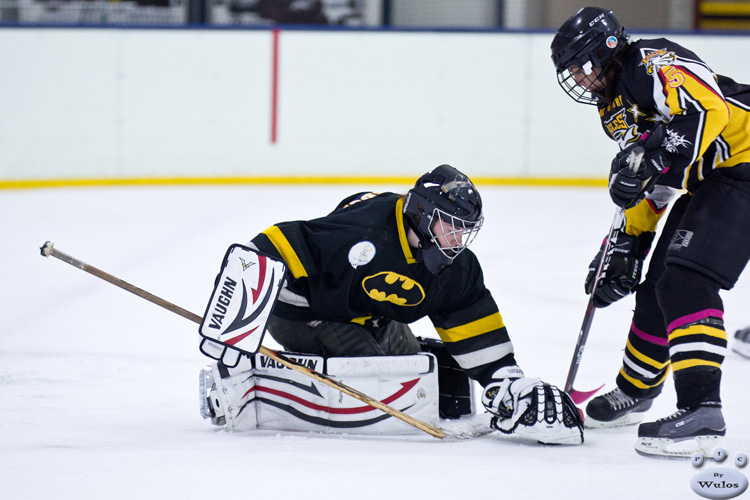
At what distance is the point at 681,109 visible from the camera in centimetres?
230

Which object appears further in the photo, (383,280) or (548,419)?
(383,280)

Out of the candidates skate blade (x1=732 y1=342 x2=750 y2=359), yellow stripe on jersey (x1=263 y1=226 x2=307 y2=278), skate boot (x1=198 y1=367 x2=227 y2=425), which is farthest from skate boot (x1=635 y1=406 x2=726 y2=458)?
skate blade (x1=732 y1=342 x2=750 y2=359)

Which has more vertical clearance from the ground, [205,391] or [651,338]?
[651,338]

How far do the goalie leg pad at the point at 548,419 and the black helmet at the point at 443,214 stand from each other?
1.33ft

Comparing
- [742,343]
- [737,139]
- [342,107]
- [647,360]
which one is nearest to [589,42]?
[737,139]

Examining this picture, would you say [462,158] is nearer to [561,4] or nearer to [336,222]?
[561,4]

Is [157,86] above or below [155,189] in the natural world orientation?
above

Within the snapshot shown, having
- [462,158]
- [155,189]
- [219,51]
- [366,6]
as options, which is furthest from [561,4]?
[155,189]

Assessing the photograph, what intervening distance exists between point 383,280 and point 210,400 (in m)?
0.53

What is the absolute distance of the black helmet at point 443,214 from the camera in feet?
7.77

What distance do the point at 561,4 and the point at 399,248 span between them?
7.02 meters

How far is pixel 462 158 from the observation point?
24.5 ft

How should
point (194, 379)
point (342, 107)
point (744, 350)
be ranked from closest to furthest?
1. point (194, 379)
2. point (744, 350)
3. point (342, 107)

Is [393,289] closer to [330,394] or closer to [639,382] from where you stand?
[330,394]
